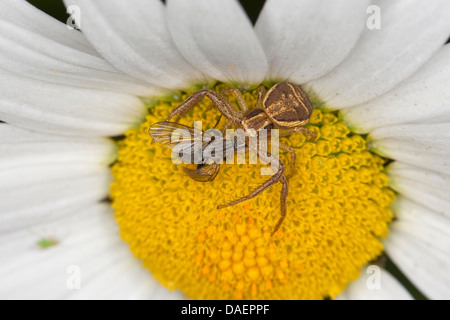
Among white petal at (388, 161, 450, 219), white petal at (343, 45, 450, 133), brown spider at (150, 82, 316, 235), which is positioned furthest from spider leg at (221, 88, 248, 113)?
white petal at (388, 161, 450, 219)

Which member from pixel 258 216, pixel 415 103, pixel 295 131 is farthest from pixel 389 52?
pixel 258 216

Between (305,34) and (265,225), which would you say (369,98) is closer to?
(305,34)

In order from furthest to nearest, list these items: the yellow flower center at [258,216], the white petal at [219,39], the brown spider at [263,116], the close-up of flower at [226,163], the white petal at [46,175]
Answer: the white petal at [46,175], the yellow flower center at [258,216], the brown spider at [263,116], the close-up of flower at [226,163], the white petal at [219,39]

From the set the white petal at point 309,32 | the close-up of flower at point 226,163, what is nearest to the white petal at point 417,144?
the close-up of flower at point 226,163

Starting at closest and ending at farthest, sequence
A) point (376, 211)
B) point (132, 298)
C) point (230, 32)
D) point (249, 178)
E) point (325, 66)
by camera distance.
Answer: point (230, 32) < point (325, 66) < point (249, 178) < point (376, 211) < point (132, 298)

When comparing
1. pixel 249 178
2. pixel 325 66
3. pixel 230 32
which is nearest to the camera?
pixel 230 32

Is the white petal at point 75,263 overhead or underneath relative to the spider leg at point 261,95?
underneath

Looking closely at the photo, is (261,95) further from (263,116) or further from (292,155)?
(292,155)

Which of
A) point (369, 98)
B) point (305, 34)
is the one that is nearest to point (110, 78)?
point (305, 34)

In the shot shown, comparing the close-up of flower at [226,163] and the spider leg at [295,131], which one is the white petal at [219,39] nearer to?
the close-up of flower at [226,163]
